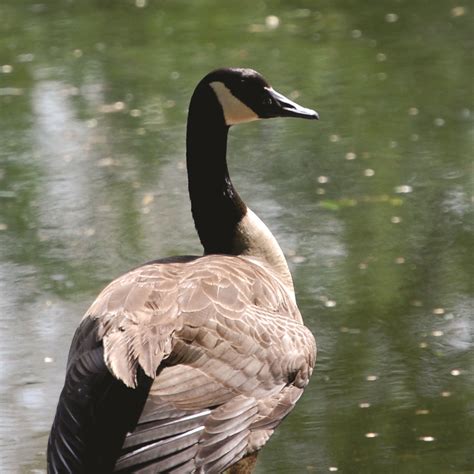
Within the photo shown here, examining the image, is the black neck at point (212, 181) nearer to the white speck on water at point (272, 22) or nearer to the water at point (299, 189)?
the water at point (299, 189)

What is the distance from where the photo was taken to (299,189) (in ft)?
28.3

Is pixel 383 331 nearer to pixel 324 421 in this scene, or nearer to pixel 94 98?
pixel 324 421

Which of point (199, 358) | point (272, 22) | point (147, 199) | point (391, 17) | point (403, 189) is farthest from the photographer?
point (272, 22)

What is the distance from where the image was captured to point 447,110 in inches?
389

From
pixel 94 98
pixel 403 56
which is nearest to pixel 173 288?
pixel 94 98

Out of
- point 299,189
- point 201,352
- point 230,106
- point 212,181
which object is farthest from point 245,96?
point 299,189

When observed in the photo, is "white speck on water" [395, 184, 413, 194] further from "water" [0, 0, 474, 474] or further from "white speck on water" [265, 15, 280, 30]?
"white speck on water" [265, 15, 280, 30]

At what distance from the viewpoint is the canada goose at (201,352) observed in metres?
4.11

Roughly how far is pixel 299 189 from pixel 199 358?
14.3 ft

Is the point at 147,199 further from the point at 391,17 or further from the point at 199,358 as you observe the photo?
the point at 391,17

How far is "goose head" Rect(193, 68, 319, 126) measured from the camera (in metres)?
5.38

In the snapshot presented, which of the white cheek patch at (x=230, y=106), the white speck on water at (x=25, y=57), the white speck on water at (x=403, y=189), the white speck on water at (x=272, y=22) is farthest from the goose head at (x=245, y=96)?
the white speck on water at (x=272, y=22)

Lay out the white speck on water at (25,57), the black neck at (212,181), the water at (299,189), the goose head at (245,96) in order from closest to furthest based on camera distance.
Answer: the goose head at (245,96) → the black neck at (212,181) → the water at (299,189) → the white speck on water at (25,57)

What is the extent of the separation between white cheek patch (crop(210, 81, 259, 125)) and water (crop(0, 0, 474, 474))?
141 cm
